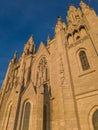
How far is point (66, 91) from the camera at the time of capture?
38.5ft

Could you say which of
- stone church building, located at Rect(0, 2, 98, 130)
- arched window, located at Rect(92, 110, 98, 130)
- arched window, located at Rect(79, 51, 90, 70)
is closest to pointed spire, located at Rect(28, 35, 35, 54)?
stone church building, located at Rect(0, 2, 98, 130)

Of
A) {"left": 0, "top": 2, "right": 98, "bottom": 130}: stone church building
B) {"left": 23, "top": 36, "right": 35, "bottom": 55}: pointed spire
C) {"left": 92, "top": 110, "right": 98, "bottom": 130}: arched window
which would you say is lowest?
{"left": 92, "top": 110, "right": 98, "bottom": 130}: arched window

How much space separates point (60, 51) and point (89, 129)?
9.77 m

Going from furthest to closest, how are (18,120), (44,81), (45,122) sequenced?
(44,81) < (18,120) < (45,122)

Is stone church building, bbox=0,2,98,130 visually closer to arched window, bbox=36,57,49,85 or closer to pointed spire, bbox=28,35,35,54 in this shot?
arched window, bbox=36,57,49,85

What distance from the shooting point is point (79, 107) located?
1055 centimetres

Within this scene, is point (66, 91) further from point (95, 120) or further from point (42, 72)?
point (42, 72)

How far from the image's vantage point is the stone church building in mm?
10188

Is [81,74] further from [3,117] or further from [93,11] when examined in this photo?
[3,117]

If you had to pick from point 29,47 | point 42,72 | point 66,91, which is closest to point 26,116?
point 66,91

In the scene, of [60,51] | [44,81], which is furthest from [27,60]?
[60,51]

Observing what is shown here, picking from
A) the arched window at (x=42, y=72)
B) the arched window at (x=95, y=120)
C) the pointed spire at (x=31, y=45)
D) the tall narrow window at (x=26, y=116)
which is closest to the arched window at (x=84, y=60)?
the arched window at (x=95, y=120)

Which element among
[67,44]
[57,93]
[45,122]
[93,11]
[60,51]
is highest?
[93,11]

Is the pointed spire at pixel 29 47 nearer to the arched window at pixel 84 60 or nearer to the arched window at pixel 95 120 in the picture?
the arched window at pixel 84 60
